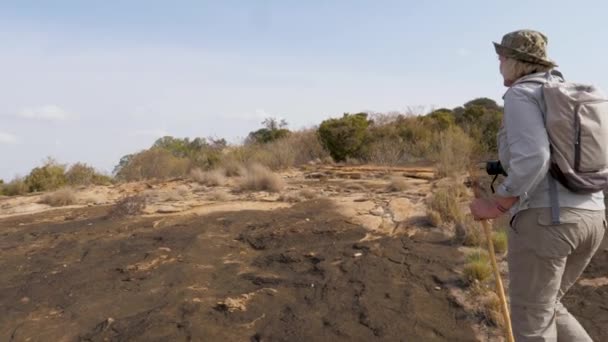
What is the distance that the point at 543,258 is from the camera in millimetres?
2418

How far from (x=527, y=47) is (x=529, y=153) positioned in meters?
0.56

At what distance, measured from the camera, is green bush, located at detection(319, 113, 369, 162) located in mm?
17266

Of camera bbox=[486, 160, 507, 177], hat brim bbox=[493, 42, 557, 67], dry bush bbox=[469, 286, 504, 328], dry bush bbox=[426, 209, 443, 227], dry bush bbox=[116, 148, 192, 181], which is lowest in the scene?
dry bush bbox=[469, 286, 504, 328]

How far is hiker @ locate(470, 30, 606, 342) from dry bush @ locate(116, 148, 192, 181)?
1379cm

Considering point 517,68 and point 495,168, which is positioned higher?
point 517,68

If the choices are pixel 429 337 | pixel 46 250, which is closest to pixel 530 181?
pixel 429 337

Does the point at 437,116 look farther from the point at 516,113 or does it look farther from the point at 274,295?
the point at 516,113

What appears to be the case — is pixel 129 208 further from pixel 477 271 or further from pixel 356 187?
pixel 477 271

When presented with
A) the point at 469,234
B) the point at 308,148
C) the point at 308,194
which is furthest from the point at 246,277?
the point at 308,148

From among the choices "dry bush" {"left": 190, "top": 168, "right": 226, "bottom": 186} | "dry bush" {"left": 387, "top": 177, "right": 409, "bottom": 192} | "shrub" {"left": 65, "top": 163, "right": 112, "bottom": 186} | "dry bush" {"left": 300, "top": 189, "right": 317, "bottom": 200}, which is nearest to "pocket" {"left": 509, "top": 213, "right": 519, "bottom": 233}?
"dry bush" {"left": 300, "top": 189, "right": 317, "bottom": 200}

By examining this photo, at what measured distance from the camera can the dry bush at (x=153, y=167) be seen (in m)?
16.2

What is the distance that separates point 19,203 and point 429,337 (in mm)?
10313

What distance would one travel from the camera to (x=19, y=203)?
11367 millimetres

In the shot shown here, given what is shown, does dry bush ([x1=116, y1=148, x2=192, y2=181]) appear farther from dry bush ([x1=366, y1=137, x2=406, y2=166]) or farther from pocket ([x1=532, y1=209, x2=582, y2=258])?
pocket ([x1=532, y1=209, x2=582, y2=258])
